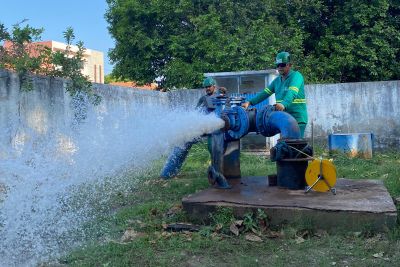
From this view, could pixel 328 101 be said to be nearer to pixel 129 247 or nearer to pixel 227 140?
pixel 227 140

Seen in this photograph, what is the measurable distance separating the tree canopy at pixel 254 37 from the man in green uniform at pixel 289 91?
Answer: 28.1ft

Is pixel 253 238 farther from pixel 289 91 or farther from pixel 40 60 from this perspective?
pixel 40 60

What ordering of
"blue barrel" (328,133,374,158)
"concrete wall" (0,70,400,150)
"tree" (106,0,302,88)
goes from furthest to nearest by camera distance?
"tree" (106,0,302,88) → "concrete wall" (0,70,400,150) → "blue barrel" (328,133,374,158)

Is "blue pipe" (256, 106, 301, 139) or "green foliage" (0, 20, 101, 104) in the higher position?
"green foliage" (0, 20, 101, 104)

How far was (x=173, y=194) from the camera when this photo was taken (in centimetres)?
707

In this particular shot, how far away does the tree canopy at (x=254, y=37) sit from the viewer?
15344mm

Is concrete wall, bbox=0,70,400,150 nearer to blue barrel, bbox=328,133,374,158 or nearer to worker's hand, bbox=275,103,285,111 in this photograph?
blue barrel, bbox=328,133,374,158

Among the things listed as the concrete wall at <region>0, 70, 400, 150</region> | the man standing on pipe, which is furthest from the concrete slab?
the concrete wall at <region>0, 70, 400, 150</region>

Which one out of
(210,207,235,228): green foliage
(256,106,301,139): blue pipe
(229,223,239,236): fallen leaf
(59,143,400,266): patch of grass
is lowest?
(59,143,400,266): patch of grass

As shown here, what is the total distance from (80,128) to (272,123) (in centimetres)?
384

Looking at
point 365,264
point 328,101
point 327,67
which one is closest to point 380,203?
point 365,264

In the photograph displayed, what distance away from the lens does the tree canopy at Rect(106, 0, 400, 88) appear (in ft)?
50.3

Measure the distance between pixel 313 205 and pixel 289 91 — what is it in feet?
5.52

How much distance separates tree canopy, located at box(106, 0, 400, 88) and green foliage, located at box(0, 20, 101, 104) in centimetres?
617
